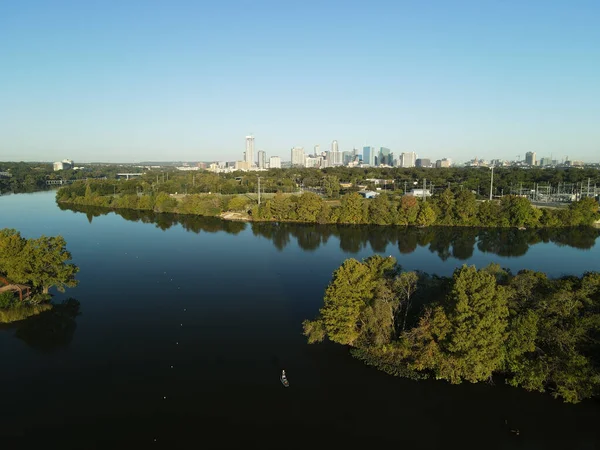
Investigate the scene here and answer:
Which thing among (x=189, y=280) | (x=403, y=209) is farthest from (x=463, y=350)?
(x=403, y=209)

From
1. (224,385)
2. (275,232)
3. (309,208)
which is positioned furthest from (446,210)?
(224,385)

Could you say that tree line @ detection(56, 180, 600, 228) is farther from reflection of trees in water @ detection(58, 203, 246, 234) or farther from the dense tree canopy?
the dense tree canopy

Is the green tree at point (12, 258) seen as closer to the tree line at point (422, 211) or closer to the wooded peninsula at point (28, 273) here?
the wooded peninsula at point (28, 273)

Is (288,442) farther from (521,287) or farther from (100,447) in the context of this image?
(521,287)

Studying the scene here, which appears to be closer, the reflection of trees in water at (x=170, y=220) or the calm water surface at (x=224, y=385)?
the calm water surface at (x=224, y=385)

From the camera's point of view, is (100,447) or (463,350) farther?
(463,350)

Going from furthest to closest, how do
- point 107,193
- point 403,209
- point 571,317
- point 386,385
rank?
point 107,193 < point 403,209 < point 386,385 < point 571,317

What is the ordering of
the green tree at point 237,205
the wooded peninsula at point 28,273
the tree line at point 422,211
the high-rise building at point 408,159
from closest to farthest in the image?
the wooded peninsula at point 28,273 → the tree line at point 422,211 → the green tree at point 237,205 → the high-rise building at point 408,159

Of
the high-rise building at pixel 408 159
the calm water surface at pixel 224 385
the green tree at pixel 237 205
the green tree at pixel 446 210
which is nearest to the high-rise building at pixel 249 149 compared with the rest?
the high-rise building at pixel 408 159
